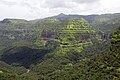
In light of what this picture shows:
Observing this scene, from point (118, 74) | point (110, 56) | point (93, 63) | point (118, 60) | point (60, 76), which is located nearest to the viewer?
point (118, 74)

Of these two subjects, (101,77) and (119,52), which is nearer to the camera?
(101,77)

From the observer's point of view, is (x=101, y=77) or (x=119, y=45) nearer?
(x=101, y=77)

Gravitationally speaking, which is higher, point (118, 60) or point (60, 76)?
point (118, 60)

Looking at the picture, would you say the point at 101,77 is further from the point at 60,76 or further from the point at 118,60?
the point at 60,76

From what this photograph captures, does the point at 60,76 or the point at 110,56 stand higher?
the point at 110,56

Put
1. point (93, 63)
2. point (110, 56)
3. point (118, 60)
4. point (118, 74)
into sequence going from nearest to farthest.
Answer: point (118, 74)
point (118, 60)
point (110, 56)
point (93, 63)

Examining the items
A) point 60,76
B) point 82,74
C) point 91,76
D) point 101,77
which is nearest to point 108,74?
point 101,77

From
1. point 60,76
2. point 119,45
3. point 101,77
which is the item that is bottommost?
point 60,76

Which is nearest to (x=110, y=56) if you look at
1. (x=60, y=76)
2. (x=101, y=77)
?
(x=101, y=77)

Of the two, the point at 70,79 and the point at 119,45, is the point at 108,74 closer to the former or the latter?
the point at 119,45
